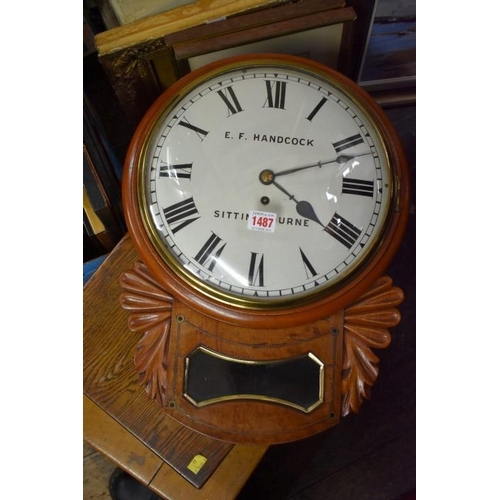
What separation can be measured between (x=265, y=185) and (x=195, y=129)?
0.53 ft

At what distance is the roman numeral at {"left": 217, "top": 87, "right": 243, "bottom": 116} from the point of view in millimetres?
932

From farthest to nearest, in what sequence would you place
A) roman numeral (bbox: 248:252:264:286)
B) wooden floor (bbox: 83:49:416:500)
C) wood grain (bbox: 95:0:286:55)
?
wooden floor (bbox: 83:49:416:500) < wood grain (bbox: 95:0:286:55) < roman numeral (bbox: 248:252:264:286)

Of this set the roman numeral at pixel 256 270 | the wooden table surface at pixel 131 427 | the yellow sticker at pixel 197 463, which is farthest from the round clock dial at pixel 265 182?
the yellow sticker at pixel 197 463

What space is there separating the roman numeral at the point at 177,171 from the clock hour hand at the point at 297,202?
127 mm

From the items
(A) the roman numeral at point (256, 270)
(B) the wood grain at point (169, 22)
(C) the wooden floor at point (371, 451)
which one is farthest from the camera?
(C) the wooden floor at point (371, 451)

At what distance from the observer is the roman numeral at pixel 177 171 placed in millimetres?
907

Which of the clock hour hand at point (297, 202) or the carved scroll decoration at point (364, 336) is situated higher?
the clock hour hand at point (297, 202)

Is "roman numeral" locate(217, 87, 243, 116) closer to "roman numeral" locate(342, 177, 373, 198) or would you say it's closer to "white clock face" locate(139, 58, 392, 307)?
"white clock face" locate(139, 58, 392, 307)

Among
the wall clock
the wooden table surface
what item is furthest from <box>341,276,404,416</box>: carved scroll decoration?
the wooden table surface

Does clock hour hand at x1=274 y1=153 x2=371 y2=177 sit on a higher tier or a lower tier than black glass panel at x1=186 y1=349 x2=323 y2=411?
higher

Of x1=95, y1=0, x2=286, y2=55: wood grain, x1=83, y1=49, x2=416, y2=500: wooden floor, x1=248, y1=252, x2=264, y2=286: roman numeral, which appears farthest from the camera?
x1=83, y1=49, x2=416, y2=500: wooden floor

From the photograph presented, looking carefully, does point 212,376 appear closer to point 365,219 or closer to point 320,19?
point 365,219

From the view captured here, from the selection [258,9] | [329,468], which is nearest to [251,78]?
[258,9]

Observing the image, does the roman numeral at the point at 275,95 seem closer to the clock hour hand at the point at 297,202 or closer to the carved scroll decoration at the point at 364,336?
the clock hour hand at the point at 297,202
